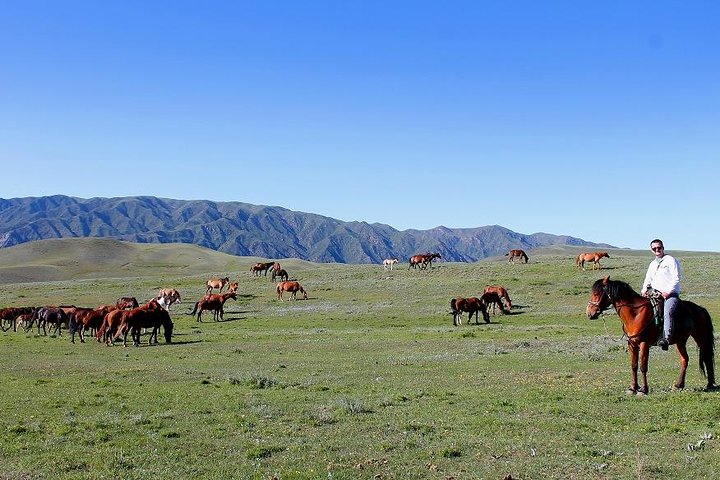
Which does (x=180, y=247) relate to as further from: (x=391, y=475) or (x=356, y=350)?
(x=391, y=475)

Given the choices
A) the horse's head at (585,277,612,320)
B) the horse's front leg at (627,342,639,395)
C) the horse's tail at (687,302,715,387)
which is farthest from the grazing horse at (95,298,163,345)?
the horse's tail at (687,302,715,387)

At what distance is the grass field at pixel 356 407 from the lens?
9602 millimetres

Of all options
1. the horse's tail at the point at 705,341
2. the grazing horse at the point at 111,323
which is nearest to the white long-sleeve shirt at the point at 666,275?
the horse's tail at the point at 705,341

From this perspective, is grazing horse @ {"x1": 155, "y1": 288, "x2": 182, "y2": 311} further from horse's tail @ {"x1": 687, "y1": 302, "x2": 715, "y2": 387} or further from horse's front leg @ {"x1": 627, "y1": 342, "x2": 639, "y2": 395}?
horse's tail @ {"x1": 687, "y1": 302, "x2": 715, "y2": 387}

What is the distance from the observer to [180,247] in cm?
19625

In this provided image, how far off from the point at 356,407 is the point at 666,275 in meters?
7.66

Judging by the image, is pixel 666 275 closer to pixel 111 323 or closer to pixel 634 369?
pixel 634 369

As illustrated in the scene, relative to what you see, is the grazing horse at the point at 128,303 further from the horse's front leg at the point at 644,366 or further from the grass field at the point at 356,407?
the horse's front leg at the point at 644,366

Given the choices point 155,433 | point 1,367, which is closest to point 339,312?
point 1,367

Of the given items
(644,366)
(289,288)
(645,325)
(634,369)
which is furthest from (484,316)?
(644,366)

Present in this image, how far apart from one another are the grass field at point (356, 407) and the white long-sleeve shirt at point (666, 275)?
2369 mm

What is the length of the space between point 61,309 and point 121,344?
912 centimetres

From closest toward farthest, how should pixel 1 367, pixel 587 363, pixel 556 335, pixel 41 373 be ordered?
pixel 587 363 → pixel 41 373 → pixel 1 367 → pixel 556 335

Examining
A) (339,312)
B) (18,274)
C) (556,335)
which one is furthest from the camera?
(18,274)
